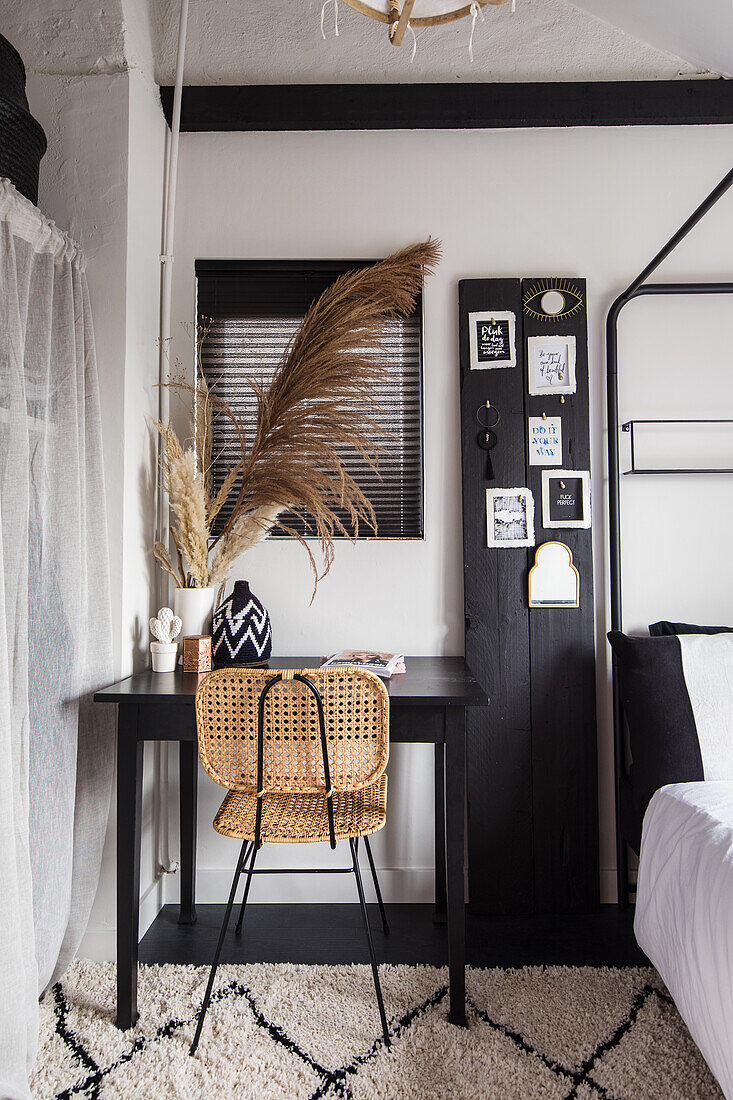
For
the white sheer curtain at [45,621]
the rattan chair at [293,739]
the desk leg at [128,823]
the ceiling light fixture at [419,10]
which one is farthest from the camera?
the desk leg at [128,823]

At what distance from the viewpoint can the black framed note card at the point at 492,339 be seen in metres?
2.35

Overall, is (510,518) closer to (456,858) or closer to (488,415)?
(488,415)

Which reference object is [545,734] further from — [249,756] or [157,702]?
[157,702]

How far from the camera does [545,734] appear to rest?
7.52 feet

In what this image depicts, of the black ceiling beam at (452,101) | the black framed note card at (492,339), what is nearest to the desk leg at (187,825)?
the black framed note card at (492,339)

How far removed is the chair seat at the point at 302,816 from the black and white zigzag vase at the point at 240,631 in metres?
0.40

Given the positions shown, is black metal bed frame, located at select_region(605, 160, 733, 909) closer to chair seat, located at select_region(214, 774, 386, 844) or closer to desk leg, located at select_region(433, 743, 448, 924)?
desk leg, located at select_region(433, 743, 448, 924)

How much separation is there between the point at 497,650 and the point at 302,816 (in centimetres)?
89

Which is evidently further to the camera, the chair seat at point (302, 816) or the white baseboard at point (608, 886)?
the white baseboard at point (608, 886)

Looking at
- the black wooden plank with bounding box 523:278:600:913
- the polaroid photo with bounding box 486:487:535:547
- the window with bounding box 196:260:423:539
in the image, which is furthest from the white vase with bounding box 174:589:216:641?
the black wooden plank with bounding box 523:278:600:913

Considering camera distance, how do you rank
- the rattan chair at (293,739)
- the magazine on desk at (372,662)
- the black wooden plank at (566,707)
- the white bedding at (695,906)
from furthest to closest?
1. the black wooden plank at (566,707)
2. the magazine on desk at (372,662)
3. the rattan chair at (293,739)
4. the white bedding at (695,906)

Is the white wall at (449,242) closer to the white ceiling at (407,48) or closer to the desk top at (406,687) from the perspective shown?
the white ceiling at (407,48)

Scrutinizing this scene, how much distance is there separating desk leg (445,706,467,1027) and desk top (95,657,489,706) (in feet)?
0.18

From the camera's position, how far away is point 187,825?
222 centimetres
